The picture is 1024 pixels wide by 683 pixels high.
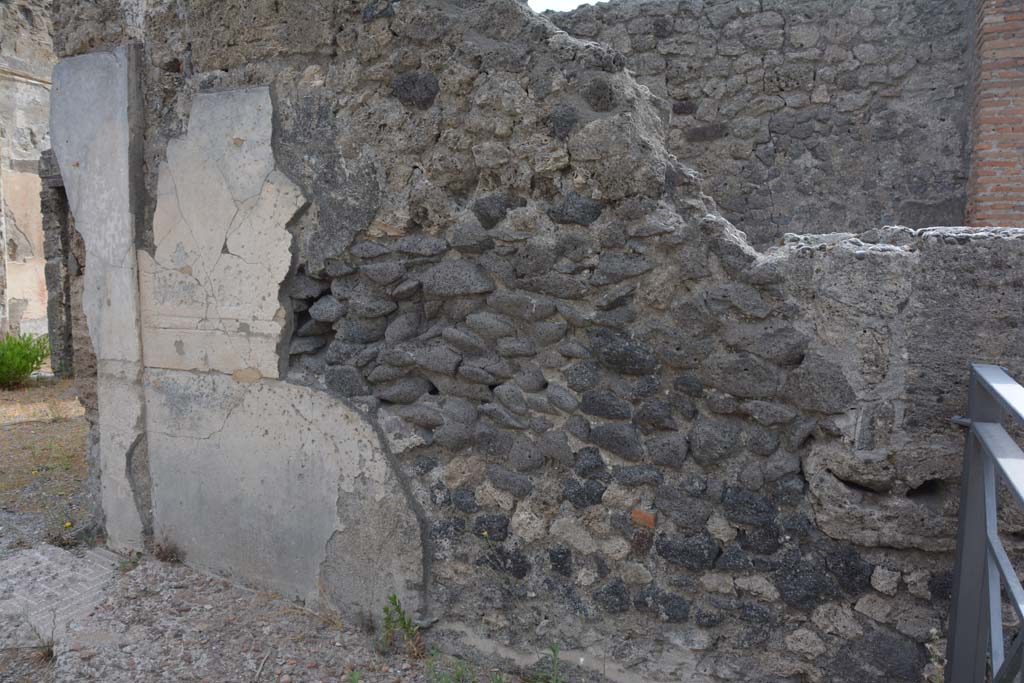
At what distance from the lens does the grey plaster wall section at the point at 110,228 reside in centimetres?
330

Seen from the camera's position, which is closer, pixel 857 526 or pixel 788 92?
pixel 857 526

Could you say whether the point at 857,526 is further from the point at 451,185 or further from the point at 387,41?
the point at 387,41

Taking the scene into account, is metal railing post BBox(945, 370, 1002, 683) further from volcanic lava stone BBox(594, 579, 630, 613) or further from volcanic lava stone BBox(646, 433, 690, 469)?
A: volcanic lava stone BBox(594, 579, 630, 613)

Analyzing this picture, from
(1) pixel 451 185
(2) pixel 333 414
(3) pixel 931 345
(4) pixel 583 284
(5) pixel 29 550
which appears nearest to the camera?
(3) pixel 931 345

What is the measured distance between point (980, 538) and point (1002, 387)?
0.44m

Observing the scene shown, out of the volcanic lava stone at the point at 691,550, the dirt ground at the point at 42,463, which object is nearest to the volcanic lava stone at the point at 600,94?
the volcanic lava stone at the point at 691,550

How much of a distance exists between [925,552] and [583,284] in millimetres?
1205

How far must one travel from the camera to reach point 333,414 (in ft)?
9.32

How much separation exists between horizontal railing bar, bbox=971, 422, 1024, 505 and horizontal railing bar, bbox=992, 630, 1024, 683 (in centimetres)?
24

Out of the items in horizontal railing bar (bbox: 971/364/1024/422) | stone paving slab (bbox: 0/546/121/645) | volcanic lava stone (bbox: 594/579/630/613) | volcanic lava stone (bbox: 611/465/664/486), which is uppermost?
horizontal railing bar (bbox: 971/364/1024/422)

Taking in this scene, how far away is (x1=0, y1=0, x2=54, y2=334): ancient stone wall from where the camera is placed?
10438 millimetres

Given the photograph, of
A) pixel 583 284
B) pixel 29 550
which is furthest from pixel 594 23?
pixel 29 550

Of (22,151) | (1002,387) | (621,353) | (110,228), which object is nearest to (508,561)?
(621,353)

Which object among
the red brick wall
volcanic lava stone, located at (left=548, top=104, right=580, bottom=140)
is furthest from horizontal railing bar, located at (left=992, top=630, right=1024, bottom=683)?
the red brick wall
